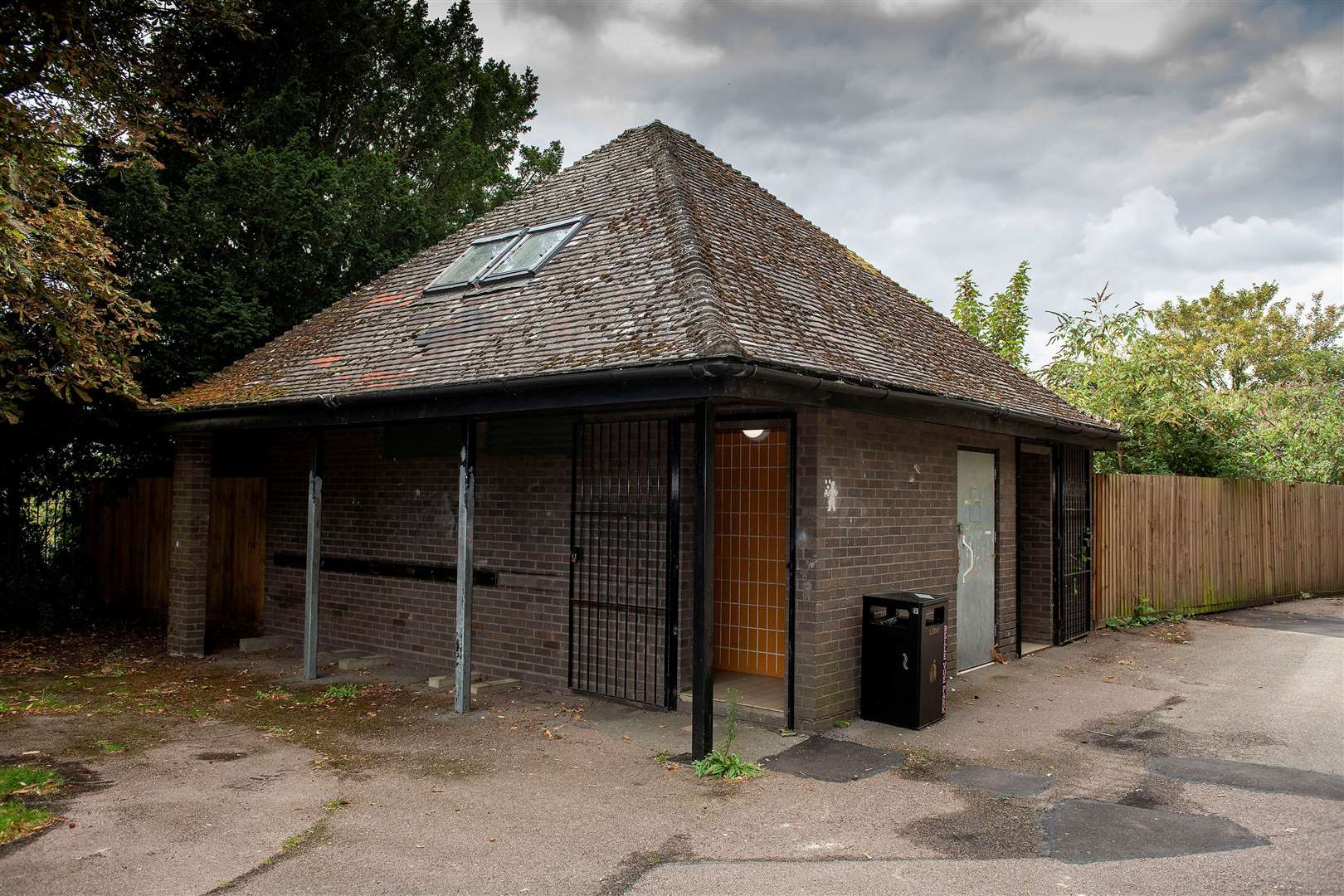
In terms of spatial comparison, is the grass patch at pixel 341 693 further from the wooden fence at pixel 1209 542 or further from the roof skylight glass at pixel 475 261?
the wooden fence at pixel 1209 542

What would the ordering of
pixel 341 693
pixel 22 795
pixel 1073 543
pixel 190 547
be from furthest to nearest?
pixel 1073 543 < pixel 190 547 < pixel 341 693 < pixel 22 795

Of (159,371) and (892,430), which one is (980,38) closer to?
(892,430)

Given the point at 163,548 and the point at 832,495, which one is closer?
the point at 832,495

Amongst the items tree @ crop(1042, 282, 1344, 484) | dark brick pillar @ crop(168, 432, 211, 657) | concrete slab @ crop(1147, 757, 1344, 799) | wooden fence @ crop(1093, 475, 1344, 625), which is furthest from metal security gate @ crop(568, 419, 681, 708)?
tree @ crop(1042, 282, 1344, 484)

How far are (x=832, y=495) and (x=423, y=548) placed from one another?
4.58 m

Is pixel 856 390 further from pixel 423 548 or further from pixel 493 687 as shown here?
pixel 423 548

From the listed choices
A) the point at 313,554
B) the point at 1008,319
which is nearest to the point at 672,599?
the point at 313,554

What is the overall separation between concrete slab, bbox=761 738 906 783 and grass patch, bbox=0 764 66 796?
14.5ft

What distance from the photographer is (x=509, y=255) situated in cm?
988

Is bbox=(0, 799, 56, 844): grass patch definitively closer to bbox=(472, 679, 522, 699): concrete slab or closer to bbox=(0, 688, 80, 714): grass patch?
bbox=(0, 688, 80, 714): grass patch

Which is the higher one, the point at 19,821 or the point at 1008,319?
the point at 1008,319

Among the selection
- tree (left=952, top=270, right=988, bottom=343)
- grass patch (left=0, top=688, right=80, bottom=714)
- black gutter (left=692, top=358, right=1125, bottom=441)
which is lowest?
grass patch (left=0, top=688, right=80, bottom=714)

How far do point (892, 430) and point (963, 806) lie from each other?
3.47 meters

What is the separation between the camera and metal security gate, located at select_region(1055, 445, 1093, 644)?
35.5ft
